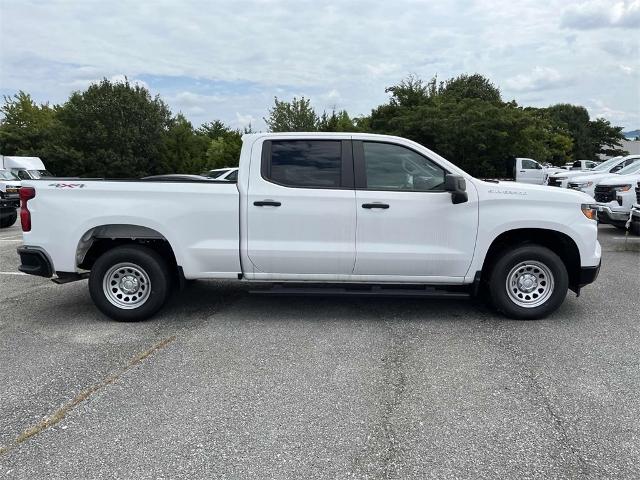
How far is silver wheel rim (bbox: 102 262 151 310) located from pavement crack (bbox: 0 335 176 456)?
88 cm

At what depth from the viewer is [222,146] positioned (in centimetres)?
4331

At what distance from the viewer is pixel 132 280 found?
567 centimetres

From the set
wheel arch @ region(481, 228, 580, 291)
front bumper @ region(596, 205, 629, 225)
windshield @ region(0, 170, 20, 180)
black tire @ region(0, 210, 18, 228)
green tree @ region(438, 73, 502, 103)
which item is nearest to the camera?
wheel arch @ region(481, 228, 580, 291)

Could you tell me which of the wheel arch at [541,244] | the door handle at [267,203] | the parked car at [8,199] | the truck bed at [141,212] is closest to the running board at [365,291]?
Result: the wheel arch at [541,244]

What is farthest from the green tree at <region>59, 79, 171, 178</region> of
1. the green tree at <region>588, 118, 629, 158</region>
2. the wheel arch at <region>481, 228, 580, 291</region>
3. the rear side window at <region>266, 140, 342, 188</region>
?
the green tree at <region>588, 118, 629, 158</region>

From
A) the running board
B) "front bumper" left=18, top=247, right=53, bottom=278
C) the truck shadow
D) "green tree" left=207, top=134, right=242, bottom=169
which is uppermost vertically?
"green tree" left=207, top=134, right=242, bottom=169

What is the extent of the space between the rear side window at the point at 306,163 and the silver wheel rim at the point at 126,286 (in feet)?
5.68

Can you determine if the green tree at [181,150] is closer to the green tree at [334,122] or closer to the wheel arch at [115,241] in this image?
the green tree at [334,122]

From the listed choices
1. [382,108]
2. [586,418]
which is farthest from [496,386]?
[382,108]

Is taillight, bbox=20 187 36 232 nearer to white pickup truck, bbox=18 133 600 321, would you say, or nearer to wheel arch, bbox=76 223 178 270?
white pickup truck, bbox=18 133 600 321

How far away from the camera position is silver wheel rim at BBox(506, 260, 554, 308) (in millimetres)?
5629

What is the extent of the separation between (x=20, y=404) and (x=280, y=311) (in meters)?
2.88

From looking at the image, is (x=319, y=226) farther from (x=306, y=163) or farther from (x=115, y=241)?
(x=115, y=241)

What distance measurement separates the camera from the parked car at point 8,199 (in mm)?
13625
